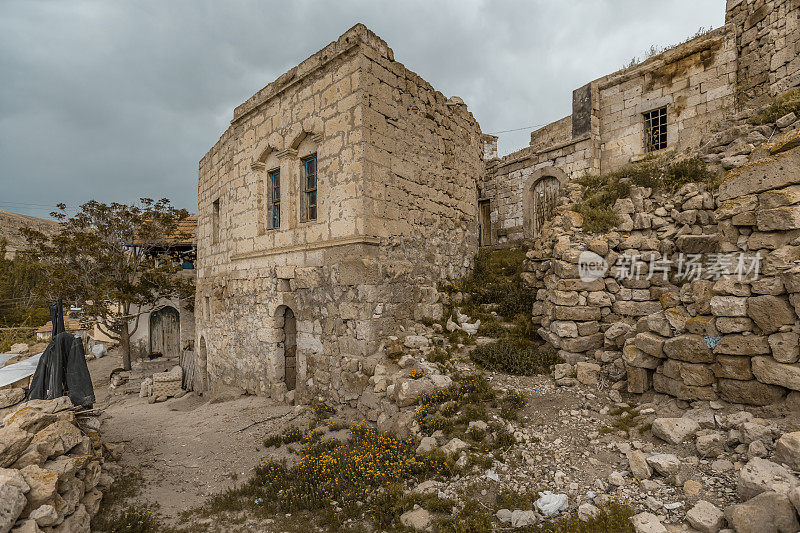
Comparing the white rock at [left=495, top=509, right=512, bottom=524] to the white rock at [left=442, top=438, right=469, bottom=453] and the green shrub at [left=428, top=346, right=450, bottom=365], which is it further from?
the green shrub at [left=428, top=346, right=450, bottom=365]

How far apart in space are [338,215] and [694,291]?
5725 millimetres

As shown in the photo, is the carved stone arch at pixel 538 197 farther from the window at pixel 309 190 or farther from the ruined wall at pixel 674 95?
the window at pixel 309 190

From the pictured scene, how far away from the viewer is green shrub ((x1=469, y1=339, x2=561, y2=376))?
618 centimetres

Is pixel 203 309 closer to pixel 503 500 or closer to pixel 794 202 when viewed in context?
pixel 503 500

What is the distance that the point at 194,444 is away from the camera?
689 centimetres

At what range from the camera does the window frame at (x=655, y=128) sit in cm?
1066

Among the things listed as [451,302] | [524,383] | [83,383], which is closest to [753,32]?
[451,302]

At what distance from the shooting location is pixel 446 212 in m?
8.99

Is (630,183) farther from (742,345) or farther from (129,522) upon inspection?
(129,522)

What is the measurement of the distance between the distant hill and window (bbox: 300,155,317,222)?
29.3 meters

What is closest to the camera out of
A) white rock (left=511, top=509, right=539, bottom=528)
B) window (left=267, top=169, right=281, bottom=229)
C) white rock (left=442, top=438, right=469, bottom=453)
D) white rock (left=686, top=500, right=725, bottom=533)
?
white rock (left=686, top=500, right=725, bottom=533)

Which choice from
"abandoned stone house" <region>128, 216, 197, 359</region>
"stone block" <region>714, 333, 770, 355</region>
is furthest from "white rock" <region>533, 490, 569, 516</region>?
"abandoned stone house" <region>128, 216, 197, 359</region>

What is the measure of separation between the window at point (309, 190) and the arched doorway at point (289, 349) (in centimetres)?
239

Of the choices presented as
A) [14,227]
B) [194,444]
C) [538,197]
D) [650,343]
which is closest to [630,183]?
[650,343]
